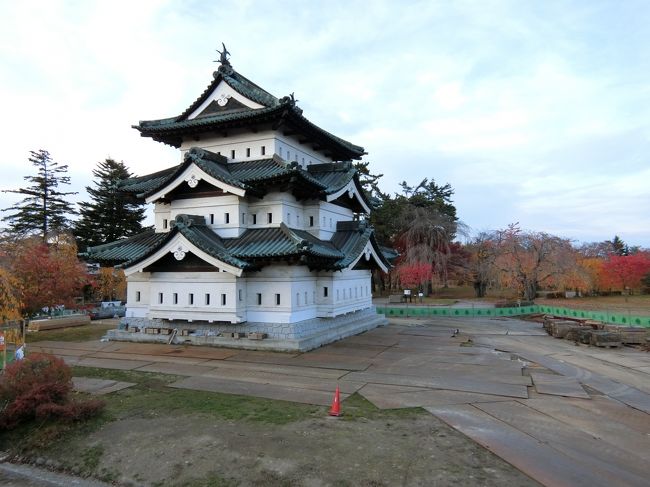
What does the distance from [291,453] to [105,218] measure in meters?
53.6

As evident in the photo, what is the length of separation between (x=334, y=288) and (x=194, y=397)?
10694 mm

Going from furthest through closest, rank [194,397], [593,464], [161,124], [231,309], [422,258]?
[422,258] → [161,124] → [231,309] → [194,397] → [593,464]

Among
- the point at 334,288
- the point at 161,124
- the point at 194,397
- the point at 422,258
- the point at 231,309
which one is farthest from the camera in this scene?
the point at 422,258

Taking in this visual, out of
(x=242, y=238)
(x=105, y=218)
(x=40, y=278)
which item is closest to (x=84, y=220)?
(x=105, y=218)

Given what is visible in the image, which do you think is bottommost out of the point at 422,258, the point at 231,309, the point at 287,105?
the point at 231,309

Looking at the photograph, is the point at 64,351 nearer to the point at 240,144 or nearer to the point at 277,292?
the point at 277,292

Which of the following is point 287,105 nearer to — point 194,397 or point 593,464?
point 194,397

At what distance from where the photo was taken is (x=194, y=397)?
11023mm

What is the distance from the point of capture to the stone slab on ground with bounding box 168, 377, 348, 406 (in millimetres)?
10906

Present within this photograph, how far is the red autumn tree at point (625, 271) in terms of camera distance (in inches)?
2007

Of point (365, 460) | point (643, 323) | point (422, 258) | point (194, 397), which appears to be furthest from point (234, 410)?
point (422, 258)

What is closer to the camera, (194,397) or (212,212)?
(194,397)

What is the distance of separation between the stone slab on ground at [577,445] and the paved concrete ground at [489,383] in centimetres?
2

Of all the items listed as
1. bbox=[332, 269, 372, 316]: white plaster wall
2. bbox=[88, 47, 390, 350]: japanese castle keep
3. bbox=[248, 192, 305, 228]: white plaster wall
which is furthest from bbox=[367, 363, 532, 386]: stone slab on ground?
bbox=[248, 192, 305, 228]: white plaster wall
